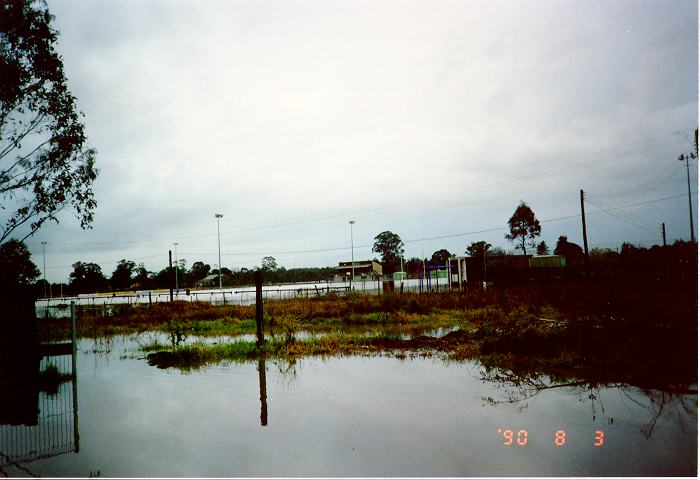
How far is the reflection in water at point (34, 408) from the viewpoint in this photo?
5.92 metres

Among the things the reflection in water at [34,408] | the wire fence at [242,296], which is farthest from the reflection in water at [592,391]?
the wire fence at [242,296]

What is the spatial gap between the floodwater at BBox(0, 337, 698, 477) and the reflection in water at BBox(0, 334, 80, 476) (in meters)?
0.04

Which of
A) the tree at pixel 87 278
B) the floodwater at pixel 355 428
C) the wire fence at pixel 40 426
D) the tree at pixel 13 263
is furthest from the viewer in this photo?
the tree at pixel 87 278

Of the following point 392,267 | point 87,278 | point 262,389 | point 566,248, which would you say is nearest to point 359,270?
point 392,267

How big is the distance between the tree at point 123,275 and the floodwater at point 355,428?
66155mm

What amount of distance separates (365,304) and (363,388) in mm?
13069

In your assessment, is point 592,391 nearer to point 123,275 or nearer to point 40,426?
point 40,426

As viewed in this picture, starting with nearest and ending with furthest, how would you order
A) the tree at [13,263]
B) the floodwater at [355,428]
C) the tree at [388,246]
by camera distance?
the floodwater at [355,428] → the tree at [13,263] → the tree at [388,246]

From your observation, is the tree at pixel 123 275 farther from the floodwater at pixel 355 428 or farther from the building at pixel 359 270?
the floodwater at pixel 355 428

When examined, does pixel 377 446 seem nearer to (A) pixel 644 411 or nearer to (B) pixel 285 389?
(B) pixel 285 389

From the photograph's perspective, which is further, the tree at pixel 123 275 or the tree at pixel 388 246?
the tree at pixel 388 246

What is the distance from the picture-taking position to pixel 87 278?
62.0 meters

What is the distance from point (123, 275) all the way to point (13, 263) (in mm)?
65199

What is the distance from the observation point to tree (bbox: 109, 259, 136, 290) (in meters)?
67.8
